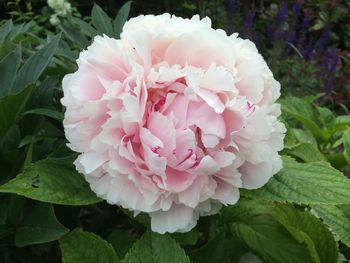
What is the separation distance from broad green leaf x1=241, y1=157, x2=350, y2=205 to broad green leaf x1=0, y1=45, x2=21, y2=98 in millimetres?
342

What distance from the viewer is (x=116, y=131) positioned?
2.11 ft

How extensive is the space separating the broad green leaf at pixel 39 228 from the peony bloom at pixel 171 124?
0.29ft

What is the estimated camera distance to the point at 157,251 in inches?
25.1

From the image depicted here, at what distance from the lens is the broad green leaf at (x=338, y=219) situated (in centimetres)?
75

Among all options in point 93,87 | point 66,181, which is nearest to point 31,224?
point 66,181

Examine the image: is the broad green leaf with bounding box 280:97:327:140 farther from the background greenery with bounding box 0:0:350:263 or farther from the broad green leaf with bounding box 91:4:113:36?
the broad green leaf with bounding box 91:4:113:36

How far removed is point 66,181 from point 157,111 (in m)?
0.14

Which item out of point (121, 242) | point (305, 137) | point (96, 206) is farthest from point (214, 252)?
point (305, 137)

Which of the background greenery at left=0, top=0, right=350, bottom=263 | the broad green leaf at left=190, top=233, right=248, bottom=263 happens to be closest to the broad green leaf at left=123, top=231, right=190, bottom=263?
the background greenery at left=0, top=0, right=350, bottom=263

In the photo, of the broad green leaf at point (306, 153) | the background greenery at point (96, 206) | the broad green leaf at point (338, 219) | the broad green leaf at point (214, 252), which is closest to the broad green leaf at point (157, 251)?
the background greenery at point (96, 206)

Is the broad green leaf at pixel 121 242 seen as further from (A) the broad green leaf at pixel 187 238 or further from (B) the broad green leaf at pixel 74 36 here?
(B) the broad green leaf at pixel 74 36

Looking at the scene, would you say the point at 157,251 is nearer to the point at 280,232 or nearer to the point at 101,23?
the point at 280,232

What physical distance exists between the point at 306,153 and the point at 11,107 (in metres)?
0.47

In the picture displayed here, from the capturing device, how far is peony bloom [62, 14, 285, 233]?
625 mm
